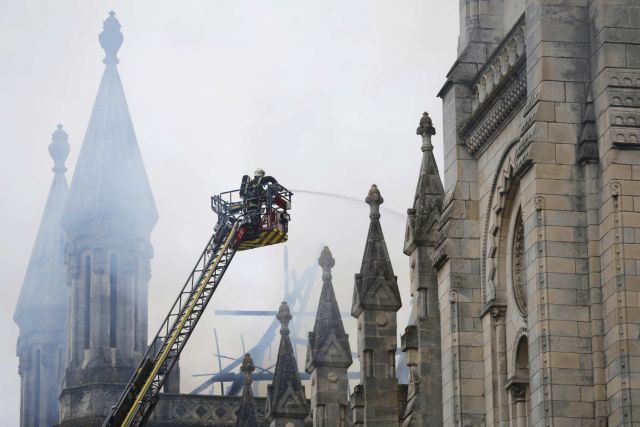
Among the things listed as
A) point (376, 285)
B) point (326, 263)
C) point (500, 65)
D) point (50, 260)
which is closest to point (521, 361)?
point (500, 65)

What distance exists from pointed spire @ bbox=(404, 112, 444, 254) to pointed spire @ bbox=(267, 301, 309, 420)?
15675mm

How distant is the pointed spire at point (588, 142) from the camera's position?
125 ft

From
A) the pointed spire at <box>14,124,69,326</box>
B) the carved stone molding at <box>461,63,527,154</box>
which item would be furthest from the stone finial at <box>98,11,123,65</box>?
the carved stone molding at <box>461,63,527,154</box>

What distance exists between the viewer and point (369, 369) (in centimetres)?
5609

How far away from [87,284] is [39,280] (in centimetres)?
1290

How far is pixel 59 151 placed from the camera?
10425cm

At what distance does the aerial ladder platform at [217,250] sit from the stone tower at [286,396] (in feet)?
8.38

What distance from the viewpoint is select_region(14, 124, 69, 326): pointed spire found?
100812 mm

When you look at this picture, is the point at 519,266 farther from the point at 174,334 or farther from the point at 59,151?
the point at 59,151

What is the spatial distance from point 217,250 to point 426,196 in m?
18.4

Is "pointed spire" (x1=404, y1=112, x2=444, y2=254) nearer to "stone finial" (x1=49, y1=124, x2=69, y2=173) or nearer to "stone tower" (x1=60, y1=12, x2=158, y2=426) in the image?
"stone tower" (x1=60, y1=12, x2=158, y2=426)

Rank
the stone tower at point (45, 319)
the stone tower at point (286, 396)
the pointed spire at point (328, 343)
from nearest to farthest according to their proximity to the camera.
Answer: the pointed spire at point (328, 343), the stone tower at point (286, 396), the stone tower at point (45, 319)

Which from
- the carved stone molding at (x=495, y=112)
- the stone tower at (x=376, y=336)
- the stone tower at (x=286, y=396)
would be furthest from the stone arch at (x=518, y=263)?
the stone tower at (x=286, y=396)

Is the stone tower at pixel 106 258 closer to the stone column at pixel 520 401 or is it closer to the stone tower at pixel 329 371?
the stone tower at pixel 329 371
